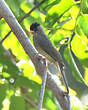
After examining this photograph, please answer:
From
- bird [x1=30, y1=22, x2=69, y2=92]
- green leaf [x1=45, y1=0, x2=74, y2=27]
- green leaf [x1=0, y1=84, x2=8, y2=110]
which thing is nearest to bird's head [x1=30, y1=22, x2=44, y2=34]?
bird [x1=30, y1=22, x2=69, y2=92]

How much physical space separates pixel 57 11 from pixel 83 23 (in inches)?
10.5

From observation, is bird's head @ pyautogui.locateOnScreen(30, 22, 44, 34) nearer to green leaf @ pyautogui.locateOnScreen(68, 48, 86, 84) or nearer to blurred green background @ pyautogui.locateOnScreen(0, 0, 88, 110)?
blurred green background @ pyautogui.locateOnScreen(0, 0, 88, 110)

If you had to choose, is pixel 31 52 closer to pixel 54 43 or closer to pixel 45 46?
pixel 54 43

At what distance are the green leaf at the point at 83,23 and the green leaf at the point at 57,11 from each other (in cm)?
16

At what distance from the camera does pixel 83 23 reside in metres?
1.76

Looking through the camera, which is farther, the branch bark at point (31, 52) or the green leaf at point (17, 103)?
the green leaf at point (17, 103)

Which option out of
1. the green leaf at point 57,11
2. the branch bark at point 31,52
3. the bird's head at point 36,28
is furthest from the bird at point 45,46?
the branch bark at point 31,52

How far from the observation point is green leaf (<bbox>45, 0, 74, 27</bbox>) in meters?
1.91

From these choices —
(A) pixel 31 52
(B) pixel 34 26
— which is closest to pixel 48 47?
(B) pixel 34 26

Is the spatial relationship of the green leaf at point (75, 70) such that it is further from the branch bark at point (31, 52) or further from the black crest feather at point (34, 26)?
the black crest feather at point (34, 26)

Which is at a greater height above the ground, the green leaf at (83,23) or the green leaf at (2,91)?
the green leaf at (83,23)

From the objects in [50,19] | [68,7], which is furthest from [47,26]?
[68,7]

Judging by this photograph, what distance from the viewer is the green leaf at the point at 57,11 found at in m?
1.91

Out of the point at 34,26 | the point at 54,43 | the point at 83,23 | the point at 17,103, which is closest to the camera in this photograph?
the point at 83,23
